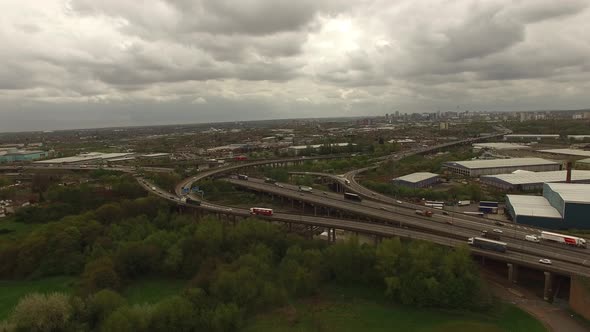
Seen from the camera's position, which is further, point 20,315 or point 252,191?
point 252,191

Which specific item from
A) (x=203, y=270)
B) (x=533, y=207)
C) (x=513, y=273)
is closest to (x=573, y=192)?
(x=533, y=207)

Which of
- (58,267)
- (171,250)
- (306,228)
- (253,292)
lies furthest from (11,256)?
(306,228)

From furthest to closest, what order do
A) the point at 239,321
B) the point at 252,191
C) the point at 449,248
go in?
the point at 252,191 → the point at 449,248 → the point at 239,321

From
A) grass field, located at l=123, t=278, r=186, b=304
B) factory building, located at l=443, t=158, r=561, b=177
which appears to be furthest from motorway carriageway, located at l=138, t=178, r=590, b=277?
factory building, located at l=443, t=158, r=561, b=177

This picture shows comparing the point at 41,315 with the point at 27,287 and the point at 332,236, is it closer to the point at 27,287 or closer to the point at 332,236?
the point at 27,287

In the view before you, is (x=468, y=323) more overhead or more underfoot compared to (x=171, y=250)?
more underfoot

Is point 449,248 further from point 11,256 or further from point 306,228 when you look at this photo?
point 11,256
